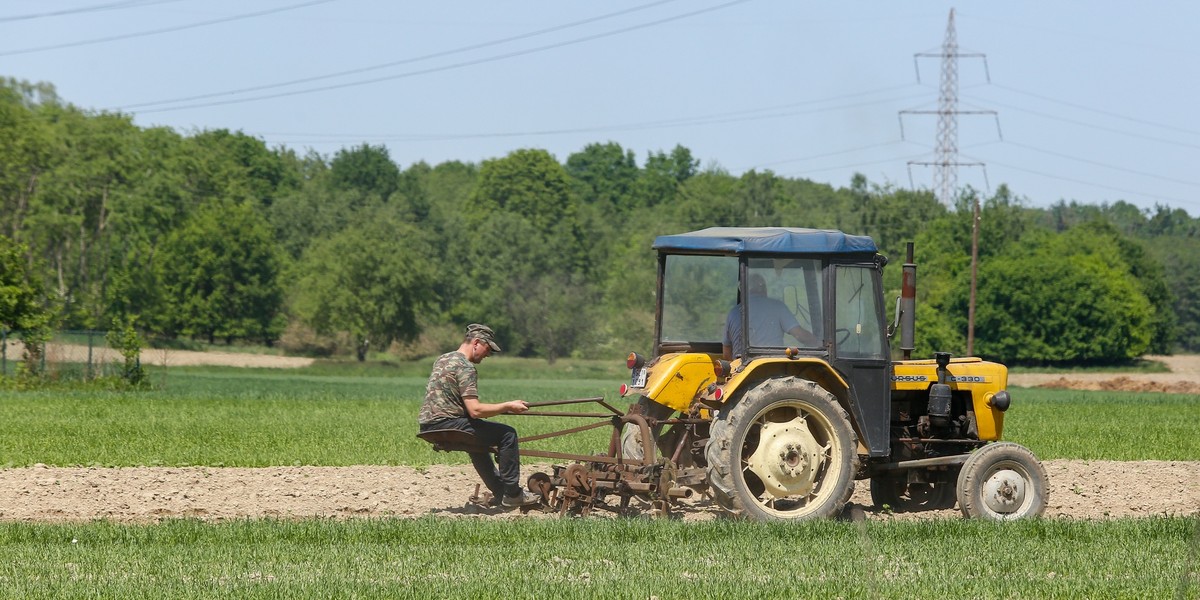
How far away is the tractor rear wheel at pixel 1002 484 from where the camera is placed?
1134 cm

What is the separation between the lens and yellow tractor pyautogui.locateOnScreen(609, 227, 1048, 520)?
1067cm

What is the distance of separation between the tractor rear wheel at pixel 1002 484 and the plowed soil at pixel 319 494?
2.59ft

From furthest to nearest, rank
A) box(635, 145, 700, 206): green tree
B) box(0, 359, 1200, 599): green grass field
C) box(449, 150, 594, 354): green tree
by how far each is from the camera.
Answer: box(635, 145, 700, 206): green tree < box(449, 150, 594, 354): green tree < box(0, 359, 1200, 599): green grass field

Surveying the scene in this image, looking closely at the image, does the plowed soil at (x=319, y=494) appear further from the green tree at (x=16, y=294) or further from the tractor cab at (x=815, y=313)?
the green tree at (x=16, y=294)

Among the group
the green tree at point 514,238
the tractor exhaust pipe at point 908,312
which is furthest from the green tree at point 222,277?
the tractor exhaust pipe at point 908,312

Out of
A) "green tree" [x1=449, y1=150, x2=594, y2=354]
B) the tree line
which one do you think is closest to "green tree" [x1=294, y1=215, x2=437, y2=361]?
the tree line

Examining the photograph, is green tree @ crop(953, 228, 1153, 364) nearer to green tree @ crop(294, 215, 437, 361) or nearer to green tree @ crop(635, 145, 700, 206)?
green tree @ crop(294, 215, 437, 361)

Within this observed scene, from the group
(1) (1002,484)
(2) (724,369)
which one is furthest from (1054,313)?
(2) (724,369)

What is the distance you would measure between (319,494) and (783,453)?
4.86 meters

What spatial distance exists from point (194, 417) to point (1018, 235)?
72.3 meters

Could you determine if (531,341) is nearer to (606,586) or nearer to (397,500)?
(397,500)

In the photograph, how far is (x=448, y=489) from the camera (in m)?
13.7

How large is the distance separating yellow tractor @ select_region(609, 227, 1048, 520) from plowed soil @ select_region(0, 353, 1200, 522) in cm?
74

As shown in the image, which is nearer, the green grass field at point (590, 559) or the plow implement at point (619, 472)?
the green grass field at point (590, 559)
